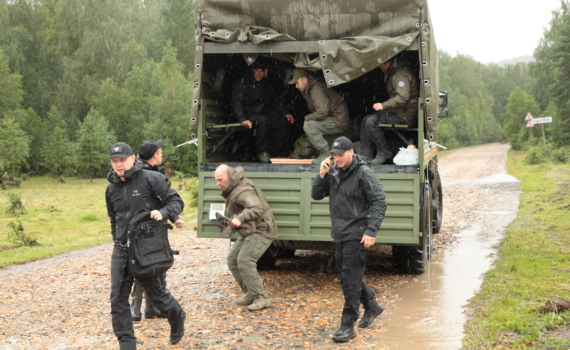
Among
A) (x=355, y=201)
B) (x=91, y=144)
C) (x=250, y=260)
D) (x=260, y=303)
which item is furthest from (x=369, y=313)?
(x=91, y=144)

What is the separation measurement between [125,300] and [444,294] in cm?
384

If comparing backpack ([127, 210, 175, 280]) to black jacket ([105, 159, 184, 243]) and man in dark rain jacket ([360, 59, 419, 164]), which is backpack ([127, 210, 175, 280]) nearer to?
black jacket ([105, 159, 184, 243])

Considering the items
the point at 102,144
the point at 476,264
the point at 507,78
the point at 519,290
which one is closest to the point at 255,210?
the point at 519,290

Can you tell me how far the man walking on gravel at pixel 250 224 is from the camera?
21.4 ft

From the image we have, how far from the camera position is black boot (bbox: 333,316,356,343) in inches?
210

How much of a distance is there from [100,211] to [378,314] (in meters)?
15.4

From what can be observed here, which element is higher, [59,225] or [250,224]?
[250,224]

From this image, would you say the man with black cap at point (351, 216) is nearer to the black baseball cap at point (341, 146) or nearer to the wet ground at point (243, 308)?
the black baseball cap at point (341, 146)

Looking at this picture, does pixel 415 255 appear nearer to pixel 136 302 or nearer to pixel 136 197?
pixel 136 302

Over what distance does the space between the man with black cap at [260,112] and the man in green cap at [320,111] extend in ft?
2.25

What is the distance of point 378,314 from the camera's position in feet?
19.1

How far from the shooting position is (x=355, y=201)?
216 inches

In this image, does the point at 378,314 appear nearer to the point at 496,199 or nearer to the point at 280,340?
the point at 280,340

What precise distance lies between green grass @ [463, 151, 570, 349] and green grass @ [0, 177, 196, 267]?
741 cm
